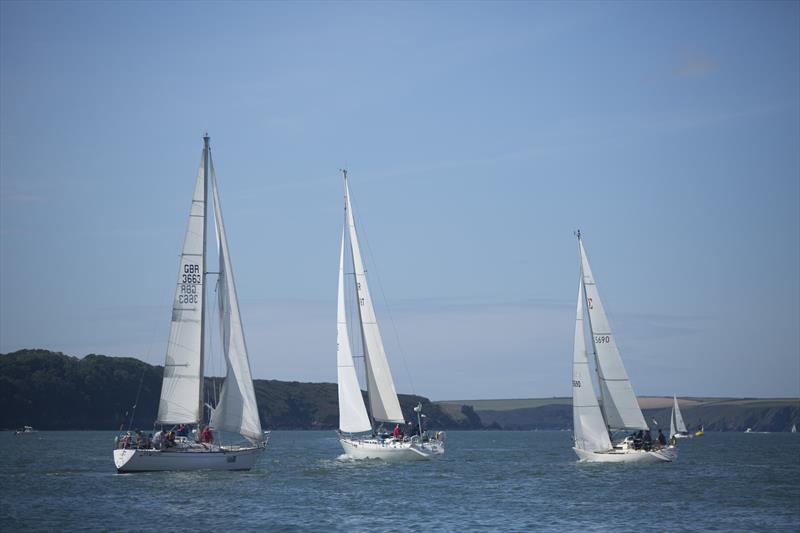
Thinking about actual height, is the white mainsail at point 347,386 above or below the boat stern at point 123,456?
above

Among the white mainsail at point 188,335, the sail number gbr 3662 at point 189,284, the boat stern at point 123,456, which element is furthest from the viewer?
the sail number gbr 3662 at point 189,284

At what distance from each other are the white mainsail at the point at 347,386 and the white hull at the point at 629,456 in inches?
528

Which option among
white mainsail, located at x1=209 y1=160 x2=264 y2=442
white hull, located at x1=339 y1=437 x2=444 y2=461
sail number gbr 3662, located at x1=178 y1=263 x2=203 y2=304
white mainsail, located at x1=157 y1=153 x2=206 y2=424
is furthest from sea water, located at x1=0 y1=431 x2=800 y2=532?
sail number gbr 3662, located at x1=178 y1=263 x2=203 y2=304

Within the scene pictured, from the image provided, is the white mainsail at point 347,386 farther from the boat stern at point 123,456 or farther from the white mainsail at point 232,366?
the boat stern at point 123,456

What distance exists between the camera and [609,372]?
62281 millimetres

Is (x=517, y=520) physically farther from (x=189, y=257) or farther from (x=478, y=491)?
(x=189, y=257)

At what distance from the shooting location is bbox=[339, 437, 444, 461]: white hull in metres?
61.1

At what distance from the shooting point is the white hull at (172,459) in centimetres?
4794

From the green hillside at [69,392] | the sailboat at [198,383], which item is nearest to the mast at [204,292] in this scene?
the sailboat at [198,383]

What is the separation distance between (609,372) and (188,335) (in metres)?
26.2

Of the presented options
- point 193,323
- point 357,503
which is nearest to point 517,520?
point 357,503

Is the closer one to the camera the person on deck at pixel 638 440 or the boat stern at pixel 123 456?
the boat stern at pixel 123 456

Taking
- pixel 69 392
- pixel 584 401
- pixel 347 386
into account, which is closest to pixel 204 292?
pixel 347 386

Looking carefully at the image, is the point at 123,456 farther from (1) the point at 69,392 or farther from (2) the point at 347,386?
(1) the point at 69,392
